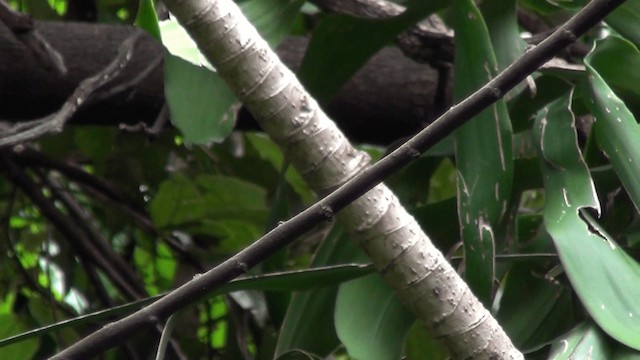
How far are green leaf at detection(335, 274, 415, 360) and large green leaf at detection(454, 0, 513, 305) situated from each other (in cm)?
6

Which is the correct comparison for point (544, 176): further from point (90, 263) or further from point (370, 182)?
point (90, 263)

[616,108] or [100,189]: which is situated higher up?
[616,108]

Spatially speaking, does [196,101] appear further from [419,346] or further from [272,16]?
[419,346]

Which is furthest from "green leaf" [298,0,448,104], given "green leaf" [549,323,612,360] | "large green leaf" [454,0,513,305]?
"green leaf" [549,323,612,360]

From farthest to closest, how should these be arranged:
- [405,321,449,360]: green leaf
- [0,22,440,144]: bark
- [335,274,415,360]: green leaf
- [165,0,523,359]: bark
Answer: [0,22,440,144]: bark → [405,321,449,360]: green leaf → [335,274,415,360]: green leaf → [165,0,523,359]: bark

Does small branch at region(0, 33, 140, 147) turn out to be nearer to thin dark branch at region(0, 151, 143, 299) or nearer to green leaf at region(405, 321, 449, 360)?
thin dark branch at region(0, 151, 143, 299)

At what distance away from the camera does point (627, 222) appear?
2.69ft

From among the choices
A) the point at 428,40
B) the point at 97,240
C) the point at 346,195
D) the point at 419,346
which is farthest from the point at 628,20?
the point at 97,240

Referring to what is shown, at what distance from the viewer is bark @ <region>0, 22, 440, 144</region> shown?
3.58ft

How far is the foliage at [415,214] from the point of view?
688 mm

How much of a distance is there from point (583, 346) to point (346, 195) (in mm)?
270

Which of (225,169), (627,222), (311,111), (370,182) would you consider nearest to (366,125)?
(225,169)

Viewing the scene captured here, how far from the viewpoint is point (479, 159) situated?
2.43ft

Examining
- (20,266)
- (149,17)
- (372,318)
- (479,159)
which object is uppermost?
(149,17)
